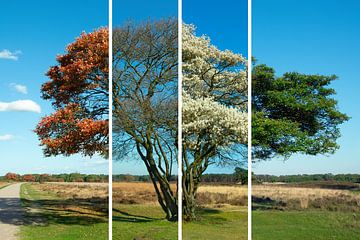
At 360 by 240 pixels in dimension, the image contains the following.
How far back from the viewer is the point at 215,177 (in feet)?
14.4

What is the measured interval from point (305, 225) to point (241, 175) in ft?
2.70

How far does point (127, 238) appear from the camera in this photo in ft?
14.3

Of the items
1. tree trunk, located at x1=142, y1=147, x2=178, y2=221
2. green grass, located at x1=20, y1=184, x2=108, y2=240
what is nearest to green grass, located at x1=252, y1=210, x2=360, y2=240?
tree trunk, located at x1=142, y1=147, x2=178, y2=221

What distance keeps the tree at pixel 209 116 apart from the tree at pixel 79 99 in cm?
91

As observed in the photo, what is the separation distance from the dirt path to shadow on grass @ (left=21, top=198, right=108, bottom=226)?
0.07 metres

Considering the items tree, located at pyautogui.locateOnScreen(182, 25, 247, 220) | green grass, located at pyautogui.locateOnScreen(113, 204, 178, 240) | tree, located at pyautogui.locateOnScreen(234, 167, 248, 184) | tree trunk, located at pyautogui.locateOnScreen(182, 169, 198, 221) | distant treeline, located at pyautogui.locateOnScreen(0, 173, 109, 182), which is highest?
tree, located at pyautogui.locateOnScreen(182, 25, 247, 220)

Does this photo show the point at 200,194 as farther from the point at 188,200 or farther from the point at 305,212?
the point at 305,212

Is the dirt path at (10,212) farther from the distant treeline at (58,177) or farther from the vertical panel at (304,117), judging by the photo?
the vertical panel at (304,117)

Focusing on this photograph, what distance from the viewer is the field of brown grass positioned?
4375 mm

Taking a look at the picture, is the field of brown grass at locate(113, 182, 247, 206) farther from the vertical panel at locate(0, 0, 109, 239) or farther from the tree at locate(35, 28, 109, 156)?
the tree at locate(35, 28, 109, 156)

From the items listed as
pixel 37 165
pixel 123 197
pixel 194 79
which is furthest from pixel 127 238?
pixel 194 79

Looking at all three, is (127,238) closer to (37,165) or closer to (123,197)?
(123,197)

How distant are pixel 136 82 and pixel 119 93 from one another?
224 millimetres

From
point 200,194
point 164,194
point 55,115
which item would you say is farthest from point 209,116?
point 55,115
